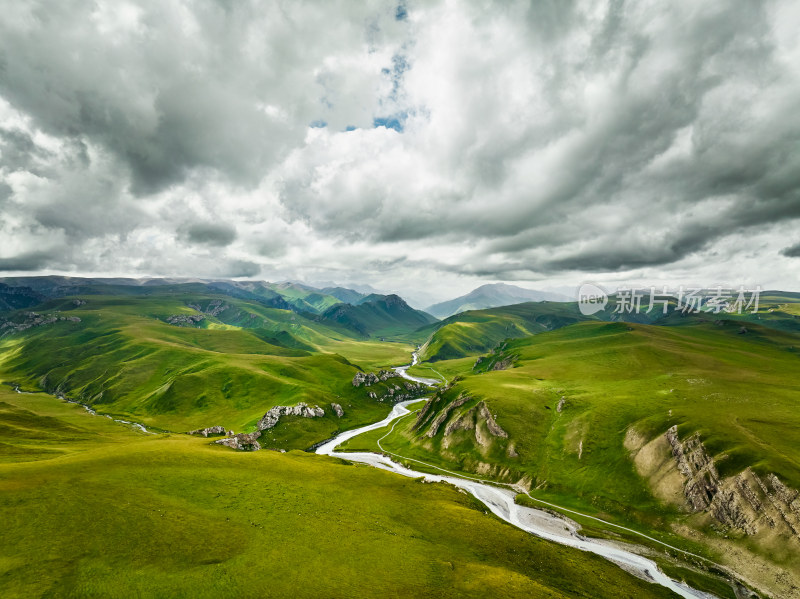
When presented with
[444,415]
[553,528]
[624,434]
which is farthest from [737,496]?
[444,415]

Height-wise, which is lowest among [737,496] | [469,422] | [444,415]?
[444,415]

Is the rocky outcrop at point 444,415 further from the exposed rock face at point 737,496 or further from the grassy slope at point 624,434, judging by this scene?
the exposed rock face at point 737,496

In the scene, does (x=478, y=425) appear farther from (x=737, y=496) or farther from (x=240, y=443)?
(x=240, y=443)

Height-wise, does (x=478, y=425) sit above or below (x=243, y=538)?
below

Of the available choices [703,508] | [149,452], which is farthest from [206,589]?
[703,508]

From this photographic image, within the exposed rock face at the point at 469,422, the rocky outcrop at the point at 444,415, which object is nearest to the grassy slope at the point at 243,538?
the exposed rock face at the point at 469,422

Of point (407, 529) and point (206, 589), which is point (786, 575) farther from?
point (206, 589)
